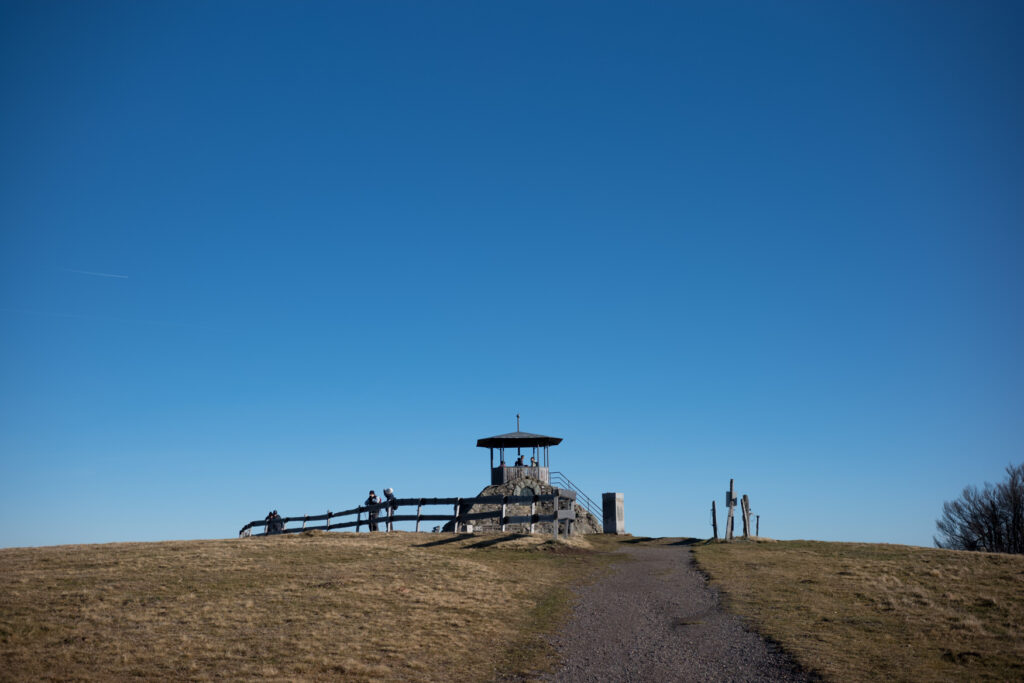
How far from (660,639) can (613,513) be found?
24597mm

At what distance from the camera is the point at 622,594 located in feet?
62.4

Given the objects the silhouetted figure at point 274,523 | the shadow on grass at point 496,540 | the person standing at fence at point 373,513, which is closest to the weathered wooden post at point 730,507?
the shadow on grass at point 496,540

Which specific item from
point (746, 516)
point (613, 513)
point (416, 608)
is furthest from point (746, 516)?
point (416, 608)

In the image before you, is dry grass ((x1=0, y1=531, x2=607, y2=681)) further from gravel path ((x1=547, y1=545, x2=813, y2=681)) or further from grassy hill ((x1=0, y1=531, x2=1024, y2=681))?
gravel path ((x1=547, y1=545, x2=813, y2=681))

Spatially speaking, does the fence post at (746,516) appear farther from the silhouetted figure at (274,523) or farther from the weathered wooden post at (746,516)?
the silhouetted figure at (274,523)

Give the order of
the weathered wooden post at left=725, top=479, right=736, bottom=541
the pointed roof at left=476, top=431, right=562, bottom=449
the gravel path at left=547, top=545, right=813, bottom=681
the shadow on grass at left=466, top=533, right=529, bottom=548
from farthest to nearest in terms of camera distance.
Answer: the pointed roof at left=476, top=431, right=562, bottom=449 → the weathered wooden post at left=725, top=479, right=736, bottom=541 → the shadow on grass at left=466, top=533, right=529, bottom=548 → the gravel path at left=547, top=545, right=813, bottom=681

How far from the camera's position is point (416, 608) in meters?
16.9

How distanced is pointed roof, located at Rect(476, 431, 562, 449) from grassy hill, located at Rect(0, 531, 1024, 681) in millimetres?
24957

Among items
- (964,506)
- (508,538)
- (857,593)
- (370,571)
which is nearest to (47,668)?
(370,571)

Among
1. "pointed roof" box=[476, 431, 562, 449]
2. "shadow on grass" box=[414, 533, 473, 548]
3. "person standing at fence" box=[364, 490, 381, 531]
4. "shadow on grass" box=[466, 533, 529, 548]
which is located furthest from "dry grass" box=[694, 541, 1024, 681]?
"pointed roof" box=[476, 431, 562, 449]

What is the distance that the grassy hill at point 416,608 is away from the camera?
12.8m

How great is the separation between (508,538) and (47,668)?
16.6 m

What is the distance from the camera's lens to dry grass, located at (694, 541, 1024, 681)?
1277 centimetres

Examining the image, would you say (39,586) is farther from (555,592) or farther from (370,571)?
(555,592)
